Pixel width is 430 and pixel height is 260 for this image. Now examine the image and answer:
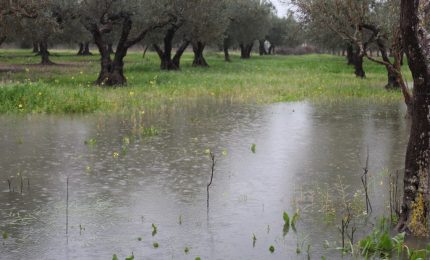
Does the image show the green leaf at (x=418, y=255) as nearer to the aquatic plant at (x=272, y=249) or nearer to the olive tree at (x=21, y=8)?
the aquatic plant at (x=272, y=249)

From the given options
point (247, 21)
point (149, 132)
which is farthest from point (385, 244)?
point (247, 21)

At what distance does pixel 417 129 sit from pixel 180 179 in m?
4.62

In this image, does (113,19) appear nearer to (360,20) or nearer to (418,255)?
(360,20)

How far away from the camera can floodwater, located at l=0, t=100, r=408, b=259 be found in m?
7.72

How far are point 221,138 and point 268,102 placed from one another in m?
8.61

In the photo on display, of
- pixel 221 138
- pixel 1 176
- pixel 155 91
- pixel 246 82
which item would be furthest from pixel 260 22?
pixel 1 176

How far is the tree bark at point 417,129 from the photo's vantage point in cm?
743

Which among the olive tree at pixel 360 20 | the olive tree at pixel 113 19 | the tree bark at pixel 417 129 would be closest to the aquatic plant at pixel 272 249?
the tree bark at pixel 417 129

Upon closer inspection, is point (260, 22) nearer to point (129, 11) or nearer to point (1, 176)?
point (129, 11)

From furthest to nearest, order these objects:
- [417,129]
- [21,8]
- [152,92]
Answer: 1. [21,8]
2. [152,92]
3. [417,129]

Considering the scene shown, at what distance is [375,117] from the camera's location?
2005 cm

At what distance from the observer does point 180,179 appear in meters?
11.1

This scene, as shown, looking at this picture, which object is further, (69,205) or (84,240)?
(69,205)

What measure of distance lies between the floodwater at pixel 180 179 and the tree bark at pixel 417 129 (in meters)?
0.86
